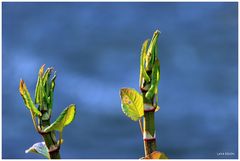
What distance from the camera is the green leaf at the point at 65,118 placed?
0.70 m

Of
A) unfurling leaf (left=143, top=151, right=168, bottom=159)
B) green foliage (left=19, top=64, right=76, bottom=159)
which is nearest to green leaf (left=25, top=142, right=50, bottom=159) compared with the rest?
green foliage (left=19, top=64, right=76, bottom=159)

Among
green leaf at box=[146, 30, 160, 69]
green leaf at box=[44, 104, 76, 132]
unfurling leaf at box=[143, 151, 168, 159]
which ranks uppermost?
green leaf at box=[146, 30, 160, 69]

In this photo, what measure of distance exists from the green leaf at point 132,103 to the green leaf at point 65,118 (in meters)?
0.07

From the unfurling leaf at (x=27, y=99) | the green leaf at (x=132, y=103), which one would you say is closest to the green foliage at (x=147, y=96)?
the green leaf at (x=132, y=103)

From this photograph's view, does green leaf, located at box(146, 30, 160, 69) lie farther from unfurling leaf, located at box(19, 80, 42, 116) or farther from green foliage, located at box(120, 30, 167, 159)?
unfurling leaf, located at box(19, 80, 42, 116)

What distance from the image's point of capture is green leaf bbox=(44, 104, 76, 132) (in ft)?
2.30

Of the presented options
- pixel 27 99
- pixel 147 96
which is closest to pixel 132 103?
pixel 147 96

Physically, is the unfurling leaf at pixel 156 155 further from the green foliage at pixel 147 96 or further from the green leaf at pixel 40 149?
the green leaf at pixel 40 149

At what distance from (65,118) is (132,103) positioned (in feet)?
0.30

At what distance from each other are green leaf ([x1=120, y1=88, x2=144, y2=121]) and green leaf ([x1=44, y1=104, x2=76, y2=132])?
0.23 feet

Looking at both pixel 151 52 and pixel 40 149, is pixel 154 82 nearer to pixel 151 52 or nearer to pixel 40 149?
pixel 151 52

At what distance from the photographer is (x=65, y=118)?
704mm

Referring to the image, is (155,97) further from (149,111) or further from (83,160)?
(83,160)

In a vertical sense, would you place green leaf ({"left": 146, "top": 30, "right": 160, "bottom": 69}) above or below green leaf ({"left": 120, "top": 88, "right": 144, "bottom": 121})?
above
